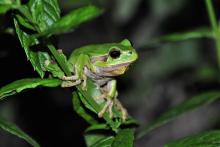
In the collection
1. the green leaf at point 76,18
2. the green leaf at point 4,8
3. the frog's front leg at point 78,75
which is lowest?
the frog's front leg at point 78,75

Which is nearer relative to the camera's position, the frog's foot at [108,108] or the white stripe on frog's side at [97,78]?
the frog's foot at [108,108]

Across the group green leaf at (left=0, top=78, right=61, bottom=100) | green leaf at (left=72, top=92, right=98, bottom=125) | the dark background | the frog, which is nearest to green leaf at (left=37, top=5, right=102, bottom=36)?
green leaf at (left=0, top=78, right=61, bottom=100)

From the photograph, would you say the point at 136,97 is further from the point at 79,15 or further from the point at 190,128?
the point at 79,15

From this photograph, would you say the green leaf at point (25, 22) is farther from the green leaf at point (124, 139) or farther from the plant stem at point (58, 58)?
the green leaf at point (124, 139)

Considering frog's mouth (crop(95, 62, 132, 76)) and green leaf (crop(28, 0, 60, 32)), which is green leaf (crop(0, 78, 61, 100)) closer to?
green leaf (crop(28, 0, 60, 32))

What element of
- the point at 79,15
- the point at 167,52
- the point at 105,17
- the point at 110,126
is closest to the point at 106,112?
the point at 110,126

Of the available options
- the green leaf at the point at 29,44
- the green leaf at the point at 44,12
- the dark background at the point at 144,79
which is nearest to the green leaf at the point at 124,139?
the green leaf at the point at 29,44
